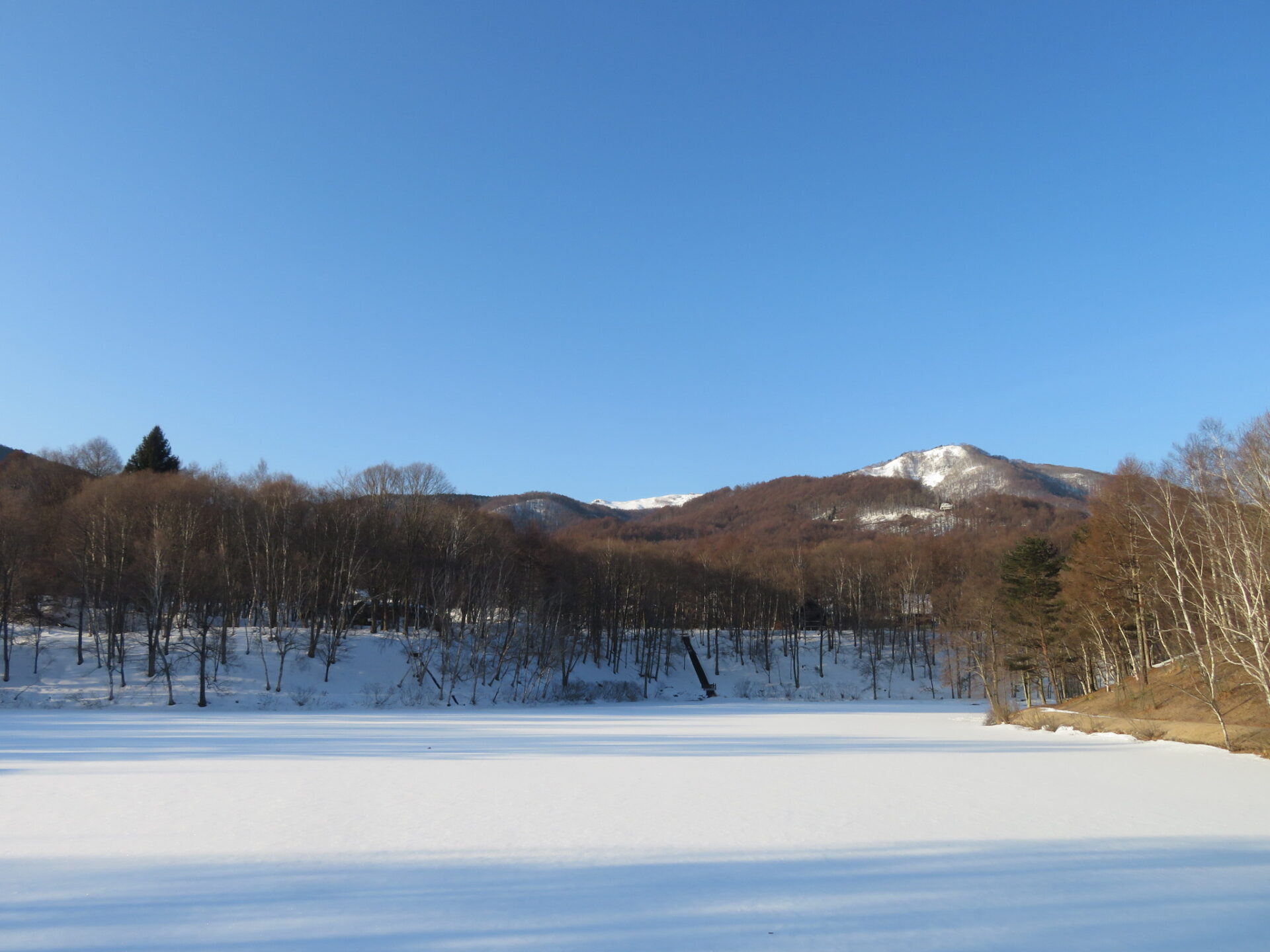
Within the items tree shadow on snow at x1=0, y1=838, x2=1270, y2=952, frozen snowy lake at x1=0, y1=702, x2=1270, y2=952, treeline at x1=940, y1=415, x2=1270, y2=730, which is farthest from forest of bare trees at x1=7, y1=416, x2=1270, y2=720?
tree shadow on snow at x1=0, y1=838, x2=1270, y2=952

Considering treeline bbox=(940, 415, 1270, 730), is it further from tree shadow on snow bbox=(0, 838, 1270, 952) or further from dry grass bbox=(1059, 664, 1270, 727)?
tree shadow on snow bbox=(0, 838, 1270, 952)

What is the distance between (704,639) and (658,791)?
65887mm

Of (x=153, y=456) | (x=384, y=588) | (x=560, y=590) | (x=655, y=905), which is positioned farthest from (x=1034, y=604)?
(x=153, y=456)

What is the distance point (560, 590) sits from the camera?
205ft

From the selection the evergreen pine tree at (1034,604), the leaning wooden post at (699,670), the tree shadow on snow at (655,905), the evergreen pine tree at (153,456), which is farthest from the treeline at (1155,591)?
the evergreen pine tree at (153,456)

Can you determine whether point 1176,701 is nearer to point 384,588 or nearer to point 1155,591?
point 1155,591

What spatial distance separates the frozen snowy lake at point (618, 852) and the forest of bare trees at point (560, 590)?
1242 cm

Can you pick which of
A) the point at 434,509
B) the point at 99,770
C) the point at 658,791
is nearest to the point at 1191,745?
the point at 658,791

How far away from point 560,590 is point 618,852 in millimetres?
52794

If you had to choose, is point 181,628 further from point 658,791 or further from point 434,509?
point 658,791

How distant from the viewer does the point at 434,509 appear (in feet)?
Answer: 206

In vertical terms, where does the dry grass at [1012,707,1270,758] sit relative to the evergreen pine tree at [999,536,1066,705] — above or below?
below

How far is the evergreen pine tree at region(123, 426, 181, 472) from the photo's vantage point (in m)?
68.2

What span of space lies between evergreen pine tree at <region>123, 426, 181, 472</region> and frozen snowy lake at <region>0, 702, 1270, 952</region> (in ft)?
178
